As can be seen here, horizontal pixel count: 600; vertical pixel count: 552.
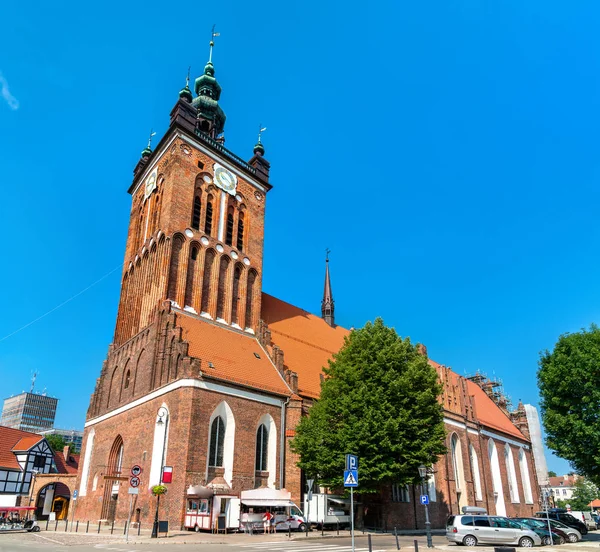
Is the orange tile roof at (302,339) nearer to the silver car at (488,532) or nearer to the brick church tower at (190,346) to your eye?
the brick church tower at (190,346)

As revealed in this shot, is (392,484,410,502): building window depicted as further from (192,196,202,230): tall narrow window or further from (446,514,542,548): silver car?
(192,196,202,230): tall narrow window

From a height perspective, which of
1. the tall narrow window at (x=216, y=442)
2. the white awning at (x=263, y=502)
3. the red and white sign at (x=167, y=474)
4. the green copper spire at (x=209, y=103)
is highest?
the green copper spire at (x=209, y=103)

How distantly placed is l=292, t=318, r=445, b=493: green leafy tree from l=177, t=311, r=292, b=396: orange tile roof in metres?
4.17

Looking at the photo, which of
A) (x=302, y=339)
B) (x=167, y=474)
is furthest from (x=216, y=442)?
(x=302, y=339)

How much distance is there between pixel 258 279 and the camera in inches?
1470

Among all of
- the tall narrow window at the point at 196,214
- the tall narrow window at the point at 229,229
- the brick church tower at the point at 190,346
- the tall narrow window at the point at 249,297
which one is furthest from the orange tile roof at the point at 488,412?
the tall narrow window at the point at 196,214

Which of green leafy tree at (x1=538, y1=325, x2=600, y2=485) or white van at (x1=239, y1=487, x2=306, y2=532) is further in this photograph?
green leafy tree at (x1=538, y1=325, x2=600, y2=485)

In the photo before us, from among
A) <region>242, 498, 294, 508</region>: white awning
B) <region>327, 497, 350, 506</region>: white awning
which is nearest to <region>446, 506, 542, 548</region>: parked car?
<region>327, 497, 350, 506</region>: white awning

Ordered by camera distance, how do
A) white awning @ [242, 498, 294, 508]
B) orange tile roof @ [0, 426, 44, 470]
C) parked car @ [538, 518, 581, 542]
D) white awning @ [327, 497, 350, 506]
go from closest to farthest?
white awning @ [242, 498, 294, 508], parked car @ [538, 518, 581, 542], white awning @ [327, 497, 350, 506], orange tile roof @ [0, 426, 44, 470]

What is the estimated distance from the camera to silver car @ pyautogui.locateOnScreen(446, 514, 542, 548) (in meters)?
20.7

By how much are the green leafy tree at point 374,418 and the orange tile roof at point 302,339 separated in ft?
17.0

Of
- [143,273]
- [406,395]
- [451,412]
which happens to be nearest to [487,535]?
[406,395]

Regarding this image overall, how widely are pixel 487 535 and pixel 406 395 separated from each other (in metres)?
7.07

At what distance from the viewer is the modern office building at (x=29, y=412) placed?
14688 centimetres
